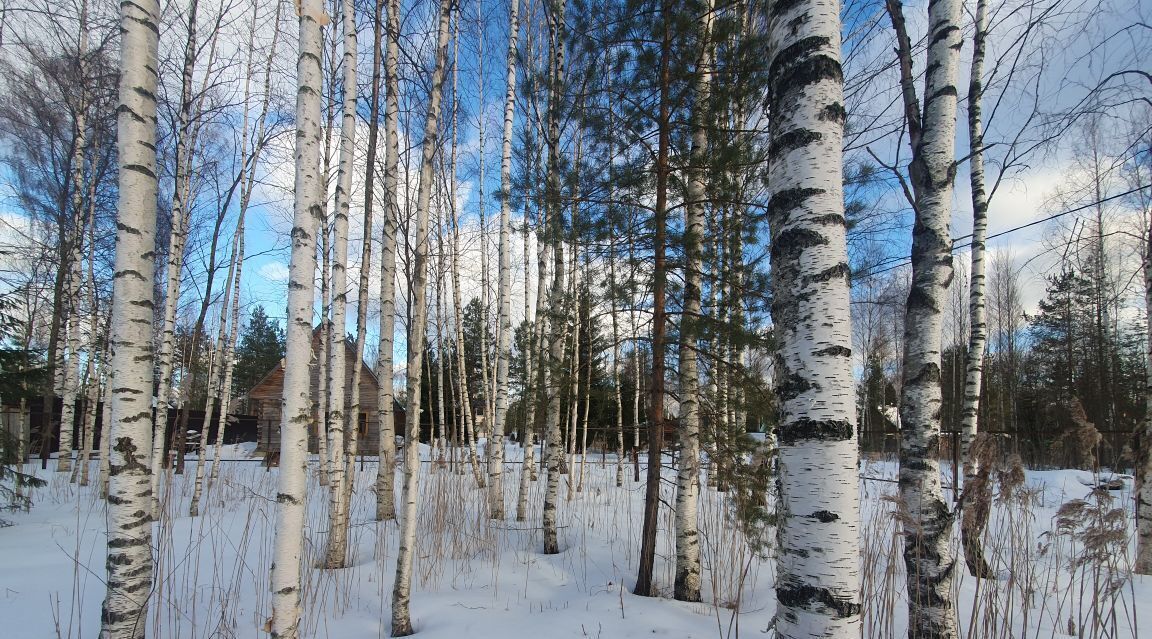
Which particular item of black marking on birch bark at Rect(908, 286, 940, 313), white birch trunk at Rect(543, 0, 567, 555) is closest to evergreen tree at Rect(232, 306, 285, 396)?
white birch trunk at Rect(543, 0, 567, 555)

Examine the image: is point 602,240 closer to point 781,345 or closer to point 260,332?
point 781,345

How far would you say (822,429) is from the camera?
4.66 ft

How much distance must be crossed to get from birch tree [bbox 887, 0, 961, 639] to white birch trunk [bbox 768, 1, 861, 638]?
198cm

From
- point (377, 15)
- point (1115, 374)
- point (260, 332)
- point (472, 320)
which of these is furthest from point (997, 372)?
point (260, 332)

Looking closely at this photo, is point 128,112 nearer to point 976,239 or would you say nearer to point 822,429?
point 822,429

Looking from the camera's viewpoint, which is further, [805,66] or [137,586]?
[137,586]

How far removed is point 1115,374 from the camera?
55.5ft

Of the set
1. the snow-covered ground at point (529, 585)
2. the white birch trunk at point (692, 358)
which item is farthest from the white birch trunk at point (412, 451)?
the white birch trunk at point (692, 358)

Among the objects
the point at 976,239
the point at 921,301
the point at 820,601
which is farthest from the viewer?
the point at 976,239

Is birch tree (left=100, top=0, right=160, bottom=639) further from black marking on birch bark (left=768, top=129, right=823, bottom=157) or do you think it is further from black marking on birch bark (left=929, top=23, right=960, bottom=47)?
black marking on birch bark (left=929, top=23, right=960, bottom=47)

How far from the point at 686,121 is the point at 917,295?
2167 millimetres

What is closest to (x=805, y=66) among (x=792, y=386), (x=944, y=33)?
(x=792, y=386)

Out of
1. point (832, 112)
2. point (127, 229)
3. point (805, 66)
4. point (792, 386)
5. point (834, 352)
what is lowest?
point (792, 386)

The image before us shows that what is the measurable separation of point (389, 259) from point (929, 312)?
5.09 metres
